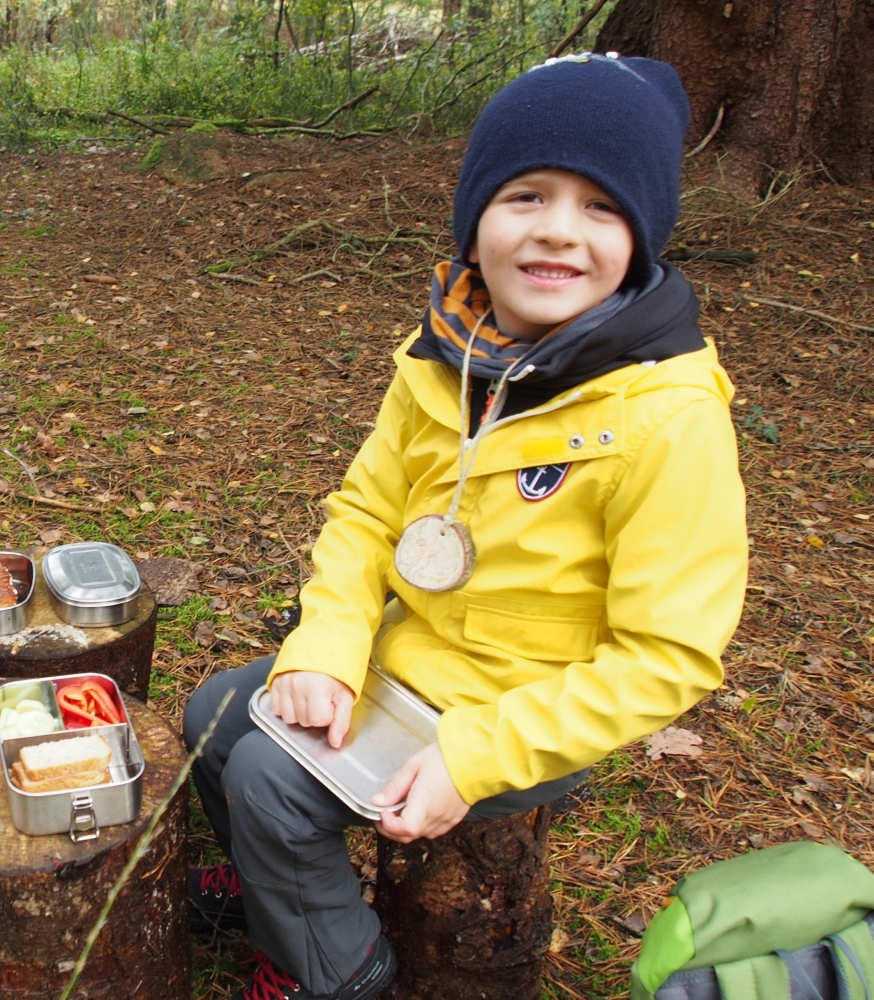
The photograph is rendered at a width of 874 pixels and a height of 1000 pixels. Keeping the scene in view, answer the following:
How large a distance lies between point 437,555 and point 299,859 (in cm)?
59

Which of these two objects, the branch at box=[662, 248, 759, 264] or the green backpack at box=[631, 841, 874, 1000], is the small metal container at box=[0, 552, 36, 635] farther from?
the branch at box=[662, 248, 759, 264]

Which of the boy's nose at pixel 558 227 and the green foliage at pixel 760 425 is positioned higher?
the boy's nose at pixel 558 227

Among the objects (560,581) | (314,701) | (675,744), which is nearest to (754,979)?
(560,581)

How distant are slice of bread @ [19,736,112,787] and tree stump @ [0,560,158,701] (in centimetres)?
42

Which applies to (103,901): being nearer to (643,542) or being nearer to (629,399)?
(643,542)

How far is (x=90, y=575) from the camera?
7.39 feet

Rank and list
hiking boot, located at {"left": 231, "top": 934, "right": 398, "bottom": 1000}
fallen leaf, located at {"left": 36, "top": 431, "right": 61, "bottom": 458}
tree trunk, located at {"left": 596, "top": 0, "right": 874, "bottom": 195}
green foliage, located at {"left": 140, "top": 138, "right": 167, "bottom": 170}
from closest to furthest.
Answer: hiking boot, located at {"left": 231, "top": 934, "right": 398, "bottom": 1000}, fallen leaf, located at {"left": 36, "top": 431, "right": 61, "bottom": 458}, tree trunk, located at {"left": 596, "top": 0, "right": 874, "bottom": 195}, green foliage, located at {"left": 140, "top": 138, "right": 167, "bottom": 170}

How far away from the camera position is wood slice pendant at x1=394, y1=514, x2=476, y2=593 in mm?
1740

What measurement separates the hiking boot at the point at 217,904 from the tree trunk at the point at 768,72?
5854 mm

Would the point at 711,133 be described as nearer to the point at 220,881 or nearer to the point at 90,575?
the point at 90,575

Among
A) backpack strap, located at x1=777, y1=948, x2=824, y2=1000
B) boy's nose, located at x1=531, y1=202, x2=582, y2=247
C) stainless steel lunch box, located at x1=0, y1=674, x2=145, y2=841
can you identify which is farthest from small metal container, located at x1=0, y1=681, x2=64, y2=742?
backpack strap, located at x1=777, y1=948, x2=824, y2=1000

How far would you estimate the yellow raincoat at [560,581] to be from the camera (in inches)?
59.8

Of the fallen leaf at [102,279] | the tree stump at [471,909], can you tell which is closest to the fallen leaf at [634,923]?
the tree stump at [471,909]

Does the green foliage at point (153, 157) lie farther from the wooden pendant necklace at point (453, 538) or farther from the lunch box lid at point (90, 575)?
the wooden pendant necklace at point (453, 538)
